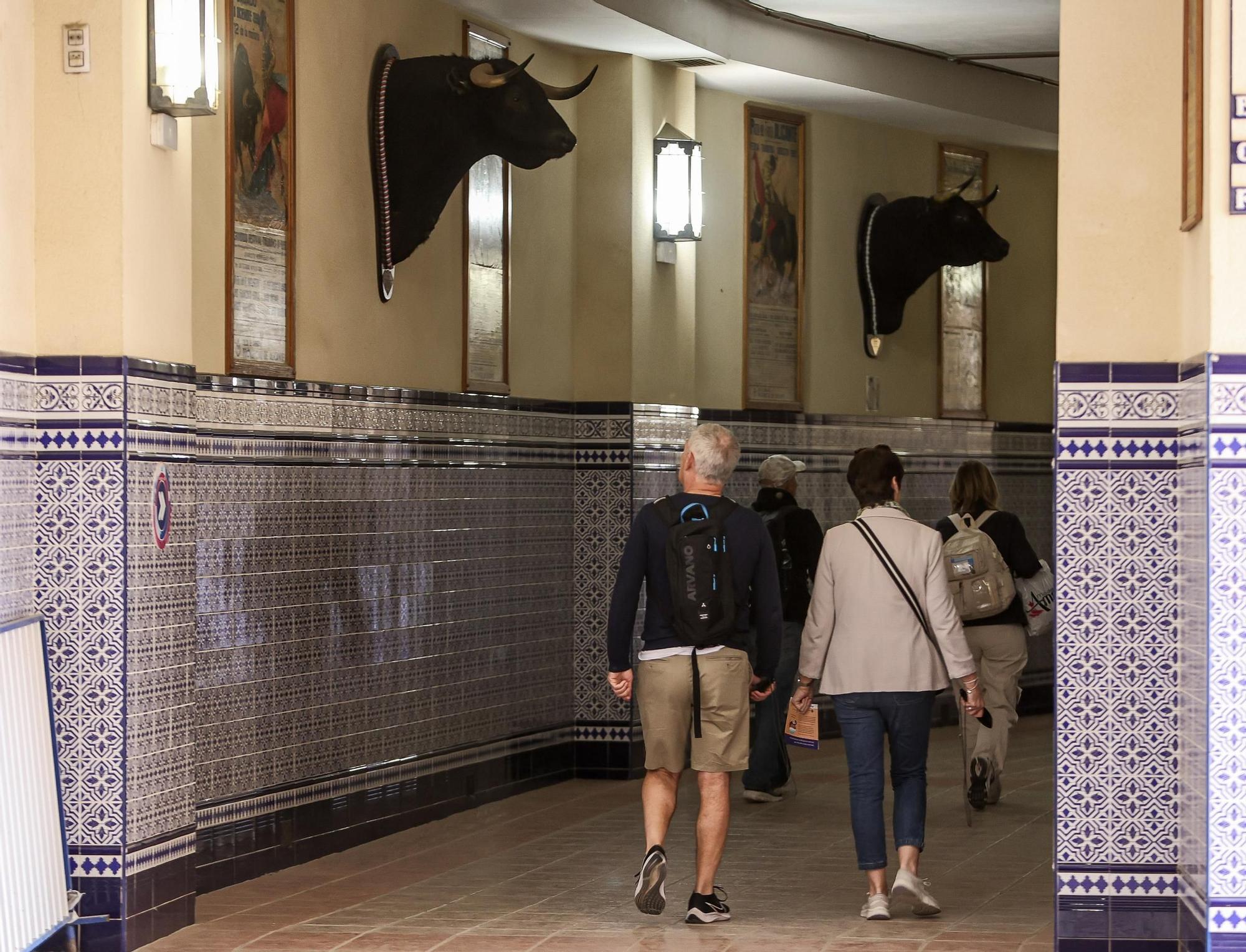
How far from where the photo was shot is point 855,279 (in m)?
11.5

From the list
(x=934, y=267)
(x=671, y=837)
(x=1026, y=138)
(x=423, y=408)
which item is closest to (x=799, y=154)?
(x=934, y=267)

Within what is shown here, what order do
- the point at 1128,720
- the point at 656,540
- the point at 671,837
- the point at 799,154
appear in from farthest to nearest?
the point at 799,154, the point at 671,837, the point at 656,540, the point at 1128,720

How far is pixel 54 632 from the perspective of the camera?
5.50 m

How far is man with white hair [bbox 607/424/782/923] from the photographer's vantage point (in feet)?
19.6

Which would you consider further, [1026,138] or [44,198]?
[1026,138]

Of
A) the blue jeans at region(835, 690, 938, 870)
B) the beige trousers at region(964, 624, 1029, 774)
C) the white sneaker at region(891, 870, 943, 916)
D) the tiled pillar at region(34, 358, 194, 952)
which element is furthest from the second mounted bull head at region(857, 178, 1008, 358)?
the tiled pillar at region(34, 358, 194, 952)

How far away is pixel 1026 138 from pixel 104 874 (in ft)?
28.4

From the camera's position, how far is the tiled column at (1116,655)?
16.9 ft

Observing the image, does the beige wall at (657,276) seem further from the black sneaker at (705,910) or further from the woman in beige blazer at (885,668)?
the black sneaker at (705,910)

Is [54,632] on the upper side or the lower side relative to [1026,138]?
lower

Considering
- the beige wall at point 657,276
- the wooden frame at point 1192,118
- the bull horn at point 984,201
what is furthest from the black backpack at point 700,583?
the bull horn at point 984,201

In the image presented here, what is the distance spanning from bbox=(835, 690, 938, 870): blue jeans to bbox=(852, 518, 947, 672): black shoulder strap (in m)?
0.19

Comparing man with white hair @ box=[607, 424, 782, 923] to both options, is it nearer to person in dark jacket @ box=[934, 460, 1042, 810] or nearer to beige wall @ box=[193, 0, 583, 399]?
beige wall @ box=[193, 0, 583, 399]

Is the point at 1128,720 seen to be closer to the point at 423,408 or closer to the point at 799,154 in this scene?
the point at 423,408
